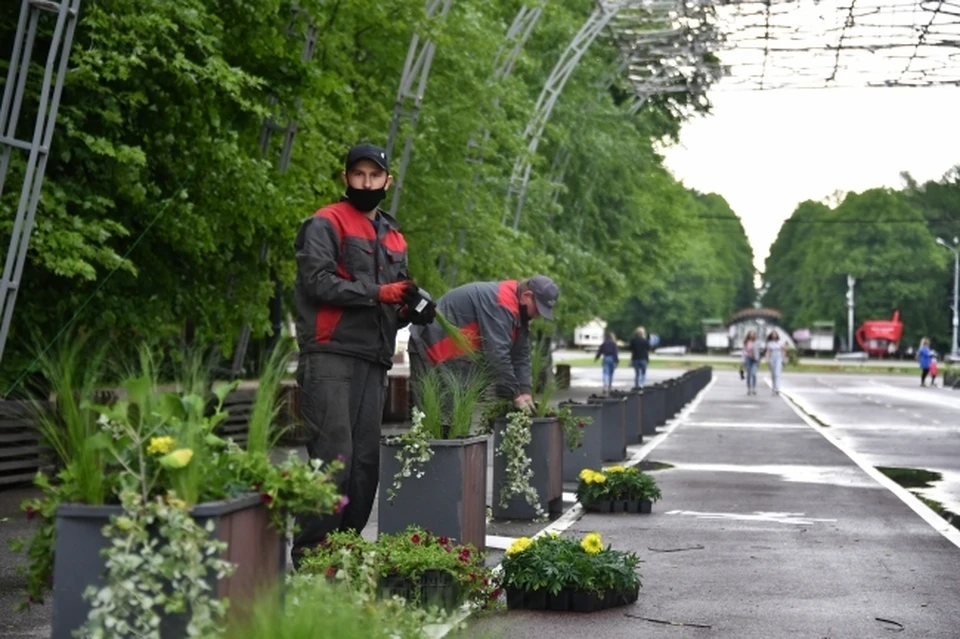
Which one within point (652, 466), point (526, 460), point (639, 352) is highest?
point (639, 352)

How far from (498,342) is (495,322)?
17cm

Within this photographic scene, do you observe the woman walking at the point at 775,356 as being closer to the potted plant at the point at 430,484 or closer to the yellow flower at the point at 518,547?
the potted plant at the point at 430,484

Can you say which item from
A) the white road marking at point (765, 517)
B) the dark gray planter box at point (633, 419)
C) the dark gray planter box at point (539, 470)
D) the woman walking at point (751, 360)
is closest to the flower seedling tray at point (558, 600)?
the dark gray planter box at point (539, 470)

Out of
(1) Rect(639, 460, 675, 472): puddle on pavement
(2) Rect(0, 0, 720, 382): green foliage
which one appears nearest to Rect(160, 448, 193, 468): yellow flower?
(2) Rect(0, 0, 720, 382): green foliage

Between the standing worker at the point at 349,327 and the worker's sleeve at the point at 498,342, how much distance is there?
4679mm

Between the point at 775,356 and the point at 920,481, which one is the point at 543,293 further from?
the point at 775,356

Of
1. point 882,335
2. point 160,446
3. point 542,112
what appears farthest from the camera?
point 882,335

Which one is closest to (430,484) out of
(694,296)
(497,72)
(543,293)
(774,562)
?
(774,562)

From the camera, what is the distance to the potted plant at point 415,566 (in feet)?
25.9

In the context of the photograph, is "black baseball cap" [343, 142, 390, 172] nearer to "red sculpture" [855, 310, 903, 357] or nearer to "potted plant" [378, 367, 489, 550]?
"potted plant" [378, 367, 489, 550]

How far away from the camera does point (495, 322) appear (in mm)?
14156

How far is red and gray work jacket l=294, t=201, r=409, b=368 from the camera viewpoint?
8.96 metres

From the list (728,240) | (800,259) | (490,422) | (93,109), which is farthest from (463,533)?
(728,240)

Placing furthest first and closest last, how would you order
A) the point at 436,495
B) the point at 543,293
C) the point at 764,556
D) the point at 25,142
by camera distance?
the point at 25,142
the point at 543,293
the point at 764,556
the point at 436,495
